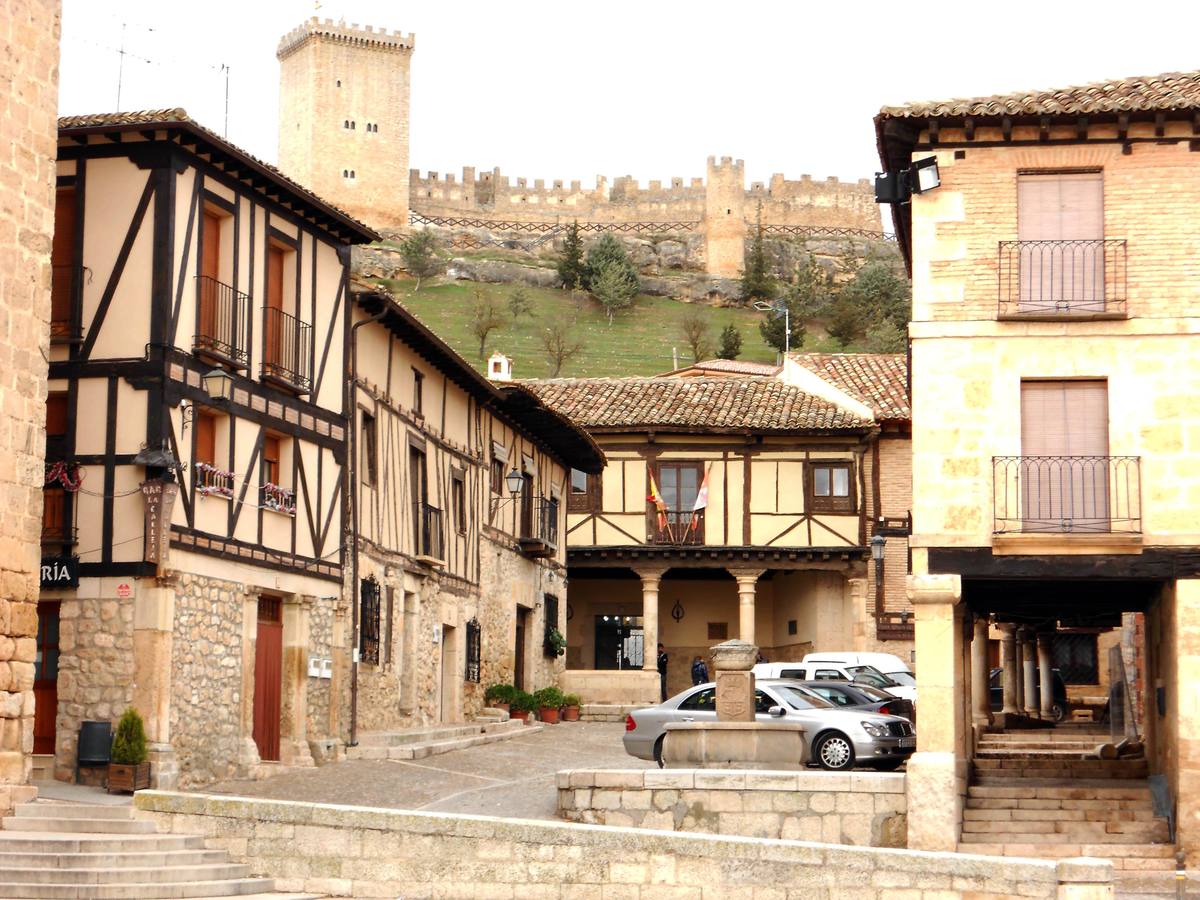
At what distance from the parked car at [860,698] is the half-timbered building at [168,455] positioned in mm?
6985

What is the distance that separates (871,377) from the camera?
46062 millimetres

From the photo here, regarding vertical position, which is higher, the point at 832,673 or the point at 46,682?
the point at 46,682

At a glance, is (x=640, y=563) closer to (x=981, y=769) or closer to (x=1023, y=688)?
(x=1023, y=688)

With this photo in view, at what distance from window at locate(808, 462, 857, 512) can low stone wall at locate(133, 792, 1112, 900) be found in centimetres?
2709

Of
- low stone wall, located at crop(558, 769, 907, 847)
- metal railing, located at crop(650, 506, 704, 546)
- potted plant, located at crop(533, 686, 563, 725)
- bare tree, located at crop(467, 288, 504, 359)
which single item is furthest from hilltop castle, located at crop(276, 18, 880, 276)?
low stone wall, located at crop(558, 769, 907, 847)

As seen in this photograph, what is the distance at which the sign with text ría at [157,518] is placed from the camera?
20266mm

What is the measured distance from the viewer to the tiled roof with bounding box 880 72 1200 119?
2019cm

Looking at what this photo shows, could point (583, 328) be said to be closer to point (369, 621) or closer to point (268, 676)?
point (369, 621)

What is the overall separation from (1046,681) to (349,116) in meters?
73.5

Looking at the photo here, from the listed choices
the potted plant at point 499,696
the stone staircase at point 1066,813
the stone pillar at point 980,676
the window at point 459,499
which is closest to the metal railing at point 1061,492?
the stone staircase at point 1066,813

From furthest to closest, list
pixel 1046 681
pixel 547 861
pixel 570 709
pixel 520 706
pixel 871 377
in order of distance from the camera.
Answer: pixel 871 377, pixel 1046 681, pixel 570 709, pixel 520 706, pixel 547 861

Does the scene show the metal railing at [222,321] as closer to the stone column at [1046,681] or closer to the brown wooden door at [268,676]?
the brown wooden door at [268,676]

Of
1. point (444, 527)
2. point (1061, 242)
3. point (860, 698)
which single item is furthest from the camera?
point (444, 527)

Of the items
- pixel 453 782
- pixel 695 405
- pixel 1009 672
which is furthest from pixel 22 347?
pixel 695 405
